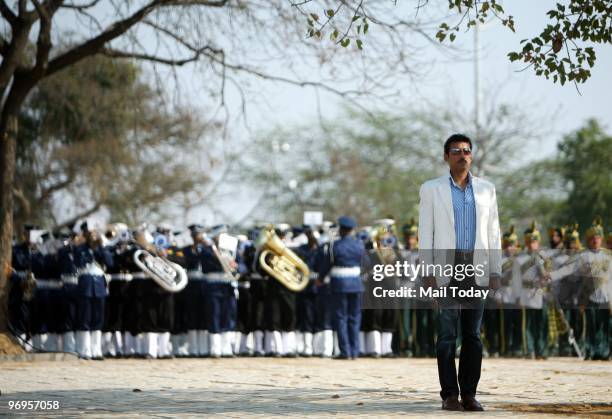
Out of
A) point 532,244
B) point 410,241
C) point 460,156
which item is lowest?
point 532,244

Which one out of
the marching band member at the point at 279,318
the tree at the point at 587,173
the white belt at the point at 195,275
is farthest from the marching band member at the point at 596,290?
the tree at the point at 587,173

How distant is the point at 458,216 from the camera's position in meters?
10.6

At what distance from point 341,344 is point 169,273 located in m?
3.06

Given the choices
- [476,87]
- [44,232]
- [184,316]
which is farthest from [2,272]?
[476,87]

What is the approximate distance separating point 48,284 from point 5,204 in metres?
1.55

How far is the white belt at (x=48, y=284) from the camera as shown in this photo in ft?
68.0

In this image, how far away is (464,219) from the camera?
10.6 metres

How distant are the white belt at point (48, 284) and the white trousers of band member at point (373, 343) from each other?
17.6 ft

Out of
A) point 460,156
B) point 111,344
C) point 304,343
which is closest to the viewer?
point 460,156

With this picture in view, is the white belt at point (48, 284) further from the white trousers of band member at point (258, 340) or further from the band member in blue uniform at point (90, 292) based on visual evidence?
the white trousers of band member at point (258, 340)

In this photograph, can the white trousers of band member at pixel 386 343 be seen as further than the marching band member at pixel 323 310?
Yes

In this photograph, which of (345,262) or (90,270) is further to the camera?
(345,262)

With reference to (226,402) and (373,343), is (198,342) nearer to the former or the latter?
(373,343)

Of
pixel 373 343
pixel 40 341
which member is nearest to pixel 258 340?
pixel 373 343
